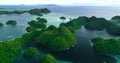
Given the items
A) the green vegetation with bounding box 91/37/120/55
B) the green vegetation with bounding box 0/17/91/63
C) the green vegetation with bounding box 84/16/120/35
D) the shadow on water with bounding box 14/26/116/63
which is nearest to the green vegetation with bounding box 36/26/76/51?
the green vegetation with bounding box 0/17/91/63

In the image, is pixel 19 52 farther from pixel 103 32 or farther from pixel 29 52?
pixel 103 32

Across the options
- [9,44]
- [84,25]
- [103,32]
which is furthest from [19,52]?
[84,25]

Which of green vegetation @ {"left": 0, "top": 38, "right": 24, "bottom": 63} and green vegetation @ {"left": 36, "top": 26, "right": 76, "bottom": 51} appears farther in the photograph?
green vegetation @ {"left": 36, "top": 26, "right": 76, "bottom": 51}

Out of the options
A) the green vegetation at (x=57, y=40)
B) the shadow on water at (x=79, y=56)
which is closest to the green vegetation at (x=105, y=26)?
the shadow on water at (x=79, y=56)

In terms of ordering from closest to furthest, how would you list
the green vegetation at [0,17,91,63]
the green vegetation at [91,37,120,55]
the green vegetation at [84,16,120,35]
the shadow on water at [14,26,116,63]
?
the green vegetation at [0,17,91,63] → the shadow on water at [14,26,116,63] → the green vegetation at [91,37,120,55] → the green vegetation at [84,16,120,35]

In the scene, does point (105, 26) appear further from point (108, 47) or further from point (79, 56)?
point (79, 56)

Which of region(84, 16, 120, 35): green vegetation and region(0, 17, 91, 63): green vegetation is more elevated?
region(0, 17, 91, 63): green vegetation

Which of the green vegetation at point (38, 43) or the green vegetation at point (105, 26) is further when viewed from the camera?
the green vegetation at point (105, 26)

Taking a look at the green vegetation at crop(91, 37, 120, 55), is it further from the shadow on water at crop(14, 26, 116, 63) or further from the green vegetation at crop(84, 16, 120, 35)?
the green vegetation at crop(84, 16, 120, 35)

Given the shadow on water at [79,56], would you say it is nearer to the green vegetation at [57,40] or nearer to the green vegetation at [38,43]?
the green vegetation at [38,43]

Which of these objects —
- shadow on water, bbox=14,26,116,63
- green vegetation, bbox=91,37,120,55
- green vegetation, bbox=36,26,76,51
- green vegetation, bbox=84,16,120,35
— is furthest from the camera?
green vegetation, bbox=84,16,120,35

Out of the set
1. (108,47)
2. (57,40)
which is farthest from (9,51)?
(108,47)
